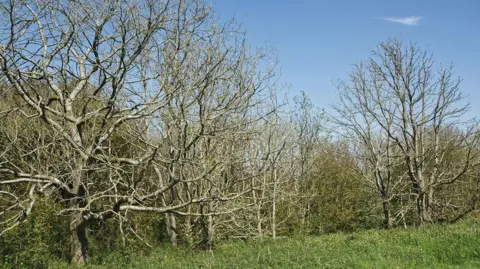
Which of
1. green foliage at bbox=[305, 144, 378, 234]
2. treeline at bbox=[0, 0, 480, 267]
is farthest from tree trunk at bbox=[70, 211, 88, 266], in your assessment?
green foliage at bbox=[305, 144, 378, 234]

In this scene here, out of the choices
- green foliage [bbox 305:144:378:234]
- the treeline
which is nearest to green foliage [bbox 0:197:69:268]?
the treeline

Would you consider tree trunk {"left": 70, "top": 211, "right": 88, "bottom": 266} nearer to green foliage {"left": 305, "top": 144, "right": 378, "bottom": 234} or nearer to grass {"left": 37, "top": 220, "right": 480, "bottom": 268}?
grass {"left": 37, "top": 220, "right": 480, "bottom": 268}

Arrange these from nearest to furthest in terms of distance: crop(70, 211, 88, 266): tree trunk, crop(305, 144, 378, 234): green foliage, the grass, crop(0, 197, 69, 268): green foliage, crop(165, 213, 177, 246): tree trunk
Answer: the grass → crop(0, 197, 69, 268): green foliage → crop(70, 211, 88, 266): tree trunk → crop(165, 213, 177, 246): tree trunk → crop(305, 144, 378, 234): green foliage

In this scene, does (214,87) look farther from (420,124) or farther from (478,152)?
(478,152)

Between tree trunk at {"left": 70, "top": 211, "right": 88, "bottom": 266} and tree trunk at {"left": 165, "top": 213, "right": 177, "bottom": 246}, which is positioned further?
tree trunk at {"left": 165, "top": 213, "right": 177, "bottom": 246}

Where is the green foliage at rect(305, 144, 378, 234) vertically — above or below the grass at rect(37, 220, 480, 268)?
above

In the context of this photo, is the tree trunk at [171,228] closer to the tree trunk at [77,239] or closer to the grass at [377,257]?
the grass at [377,257]

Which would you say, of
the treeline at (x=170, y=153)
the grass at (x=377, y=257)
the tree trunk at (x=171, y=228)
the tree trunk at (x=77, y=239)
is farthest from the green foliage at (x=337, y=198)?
the tree trunk at (x=77, y=239)

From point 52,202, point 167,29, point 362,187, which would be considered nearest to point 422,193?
point 362,187

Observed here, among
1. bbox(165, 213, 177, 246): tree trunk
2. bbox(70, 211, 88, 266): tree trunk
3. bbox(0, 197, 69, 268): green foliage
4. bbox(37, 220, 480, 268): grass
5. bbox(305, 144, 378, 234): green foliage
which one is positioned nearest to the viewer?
bbox(37, 220, 480, 268): grass

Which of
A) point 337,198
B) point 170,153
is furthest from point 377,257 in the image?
point 337,198

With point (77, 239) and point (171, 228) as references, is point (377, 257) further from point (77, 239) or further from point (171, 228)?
point (171, 228)

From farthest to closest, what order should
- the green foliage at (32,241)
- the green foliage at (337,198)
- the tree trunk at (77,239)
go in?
the green foliage at (337,198), the tree trunk at (77,239), the green foliage at (32,241)

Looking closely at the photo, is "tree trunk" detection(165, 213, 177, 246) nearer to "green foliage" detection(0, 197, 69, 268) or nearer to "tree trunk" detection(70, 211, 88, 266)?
"green foliage" detection(0, 197, 69, 268)
